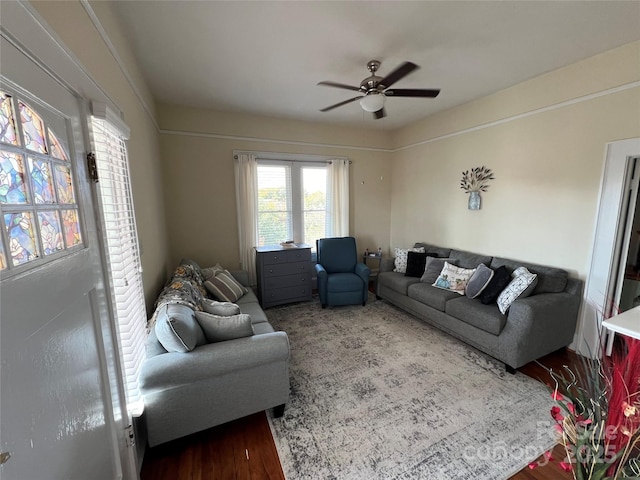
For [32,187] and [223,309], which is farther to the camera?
[223,309]

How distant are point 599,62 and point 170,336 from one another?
4.09 m

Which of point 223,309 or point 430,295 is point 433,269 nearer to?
point 430,295

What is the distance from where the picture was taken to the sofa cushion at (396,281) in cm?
358

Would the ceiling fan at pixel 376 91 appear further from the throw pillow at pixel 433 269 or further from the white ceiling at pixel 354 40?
the throw pillow at pixel 433 269

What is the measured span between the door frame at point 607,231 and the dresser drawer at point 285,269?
10.1 ft

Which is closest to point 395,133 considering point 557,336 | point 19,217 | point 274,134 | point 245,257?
point 274,134

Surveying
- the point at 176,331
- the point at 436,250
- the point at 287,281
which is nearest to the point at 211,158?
the point at 287,281

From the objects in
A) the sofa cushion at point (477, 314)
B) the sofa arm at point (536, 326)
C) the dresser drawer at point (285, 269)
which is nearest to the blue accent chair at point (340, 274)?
the dresser drawer at point (285, 269)

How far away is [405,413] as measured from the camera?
197 cm

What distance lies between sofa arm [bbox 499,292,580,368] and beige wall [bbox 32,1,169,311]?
10.3 feet

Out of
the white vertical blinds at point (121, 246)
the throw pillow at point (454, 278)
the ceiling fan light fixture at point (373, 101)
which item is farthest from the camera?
the throw pillow at point (454, 278)

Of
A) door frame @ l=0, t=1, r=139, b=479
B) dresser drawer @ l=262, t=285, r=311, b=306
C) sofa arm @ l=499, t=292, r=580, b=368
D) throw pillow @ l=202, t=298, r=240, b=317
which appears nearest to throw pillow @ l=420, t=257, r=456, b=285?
sofa arm @ l=499, t=292, r=580, b=368

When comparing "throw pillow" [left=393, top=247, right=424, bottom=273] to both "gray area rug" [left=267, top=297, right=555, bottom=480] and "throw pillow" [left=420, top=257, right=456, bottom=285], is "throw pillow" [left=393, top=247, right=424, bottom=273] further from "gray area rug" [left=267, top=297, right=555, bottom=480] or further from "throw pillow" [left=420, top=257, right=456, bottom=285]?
"gray area rug" [left=267, top=297, right=555, bottom=480]

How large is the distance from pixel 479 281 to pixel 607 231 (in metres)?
1.13
